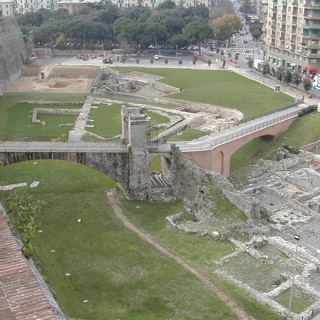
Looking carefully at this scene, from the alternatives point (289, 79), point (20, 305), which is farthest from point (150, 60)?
point (20, 305)

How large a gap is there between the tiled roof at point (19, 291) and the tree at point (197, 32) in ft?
347

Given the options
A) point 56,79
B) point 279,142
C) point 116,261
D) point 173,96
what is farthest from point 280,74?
point 116,261

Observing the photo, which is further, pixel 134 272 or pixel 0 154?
pixel 0 154

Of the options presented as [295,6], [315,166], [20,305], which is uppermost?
[295,6]

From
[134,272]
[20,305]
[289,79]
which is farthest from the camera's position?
[289,79]

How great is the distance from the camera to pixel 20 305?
85.7 feet

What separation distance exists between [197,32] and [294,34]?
98.7 ft

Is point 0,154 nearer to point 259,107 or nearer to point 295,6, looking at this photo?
point 259,107

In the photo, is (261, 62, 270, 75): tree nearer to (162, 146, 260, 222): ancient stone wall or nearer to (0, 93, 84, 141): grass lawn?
(0, 93, 84, 141): grass lawn

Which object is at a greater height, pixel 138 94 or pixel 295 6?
pixel 295 6

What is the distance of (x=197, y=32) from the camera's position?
13050 cm

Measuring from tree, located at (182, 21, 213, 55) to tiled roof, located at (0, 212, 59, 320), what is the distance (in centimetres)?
10583

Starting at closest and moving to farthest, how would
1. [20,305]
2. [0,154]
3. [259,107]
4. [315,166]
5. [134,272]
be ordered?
[20,305], [134,272], [0,154], [315,166], [259,107]

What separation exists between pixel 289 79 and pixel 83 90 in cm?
3804
